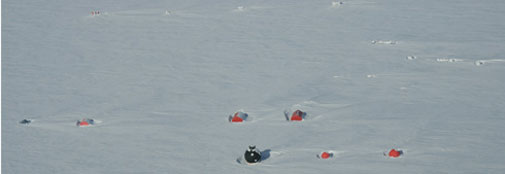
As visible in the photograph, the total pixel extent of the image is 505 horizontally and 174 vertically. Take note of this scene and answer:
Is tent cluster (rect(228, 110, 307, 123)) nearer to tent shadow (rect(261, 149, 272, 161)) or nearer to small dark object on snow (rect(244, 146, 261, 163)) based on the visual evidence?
tent shadow (rect(261, 149, 272, 161))

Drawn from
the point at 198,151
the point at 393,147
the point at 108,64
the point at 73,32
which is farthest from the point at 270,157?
the point at 73,32

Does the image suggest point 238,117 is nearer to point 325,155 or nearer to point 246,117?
point 246,117

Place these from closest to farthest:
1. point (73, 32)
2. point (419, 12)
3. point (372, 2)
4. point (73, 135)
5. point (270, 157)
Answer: point (270, 157) < point (73, 135) < point (73, 32) < point (419, 12) < point (372, 2)

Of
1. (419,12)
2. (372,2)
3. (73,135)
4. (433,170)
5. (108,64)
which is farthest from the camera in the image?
(372,2)

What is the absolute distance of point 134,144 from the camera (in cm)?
687

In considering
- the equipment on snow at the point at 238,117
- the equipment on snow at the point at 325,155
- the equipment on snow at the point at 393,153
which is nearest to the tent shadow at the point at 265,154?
the equipment on snow at the point at 325,155

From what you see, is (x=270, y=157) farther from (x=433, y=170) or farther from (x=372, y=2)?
(x=372, y=2)

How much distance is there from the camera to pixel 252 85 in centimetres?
907

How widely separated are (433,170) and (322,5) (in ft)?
28.4

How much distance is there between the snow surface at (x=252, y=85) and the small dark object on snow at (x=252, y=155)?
0.36 ft

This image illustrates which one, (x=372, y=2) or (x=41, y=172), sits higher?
(x=372, y=2)

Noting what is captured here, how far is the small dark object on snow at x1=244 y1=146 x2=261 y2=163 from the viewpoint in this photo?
622cm

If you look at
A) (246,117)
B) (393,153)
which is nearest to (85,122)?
(246,117)

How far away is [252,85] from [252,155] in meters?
2.93
